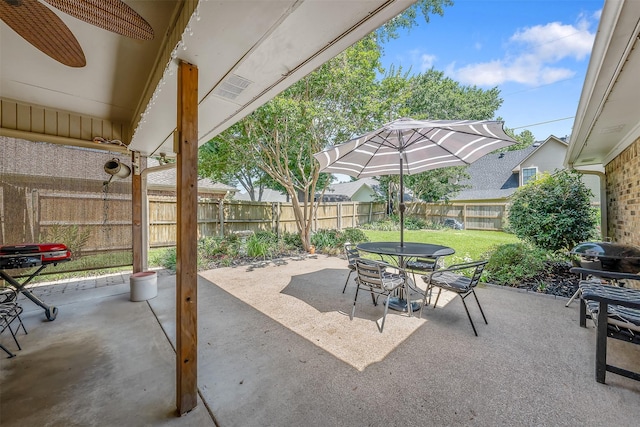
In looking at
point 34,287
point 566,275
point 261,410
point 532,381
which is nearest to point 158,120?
point 261,410

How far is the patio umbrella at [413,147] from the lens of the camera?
117 inches

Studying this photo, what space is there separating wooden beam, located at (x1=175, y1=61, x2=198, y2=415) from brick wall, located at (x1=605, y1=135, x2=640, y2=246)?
16.3ft

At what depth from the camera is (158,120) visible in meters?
3.02

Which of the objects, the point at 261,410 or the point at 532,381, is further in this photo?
the point at 532,381

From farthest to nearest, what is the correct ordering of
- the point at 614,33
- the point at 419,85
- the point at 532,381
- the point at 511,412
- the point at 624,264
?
the point at 419,85
the point at 624,264
the point at 532,381
the point at 511,412
the point at 614,33

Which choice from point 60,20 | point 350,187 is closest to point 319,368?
point 60,20

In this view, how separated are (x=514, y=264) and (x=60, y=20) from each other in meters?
6.35

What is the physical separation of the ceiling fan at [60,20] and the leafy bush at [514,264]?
545cm

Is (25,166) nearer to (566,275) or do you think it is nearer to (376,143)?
(376,143)

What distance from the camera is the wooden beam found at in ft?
5.64

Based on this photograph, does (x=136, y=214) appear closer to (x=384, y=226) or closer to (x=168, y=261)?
(x=168, y=261)

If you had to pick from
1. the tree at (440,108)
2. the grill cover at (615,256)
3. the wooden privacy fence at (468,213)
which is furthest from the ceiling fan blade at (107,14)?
the wooden privacy fence at (468,213)

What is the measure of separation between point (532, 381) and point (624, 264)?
2067mm

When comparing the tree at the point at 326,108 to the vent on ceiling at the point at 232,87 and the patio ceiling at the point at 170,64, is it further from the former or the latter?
the vent on ceiling at the point at 232,87
